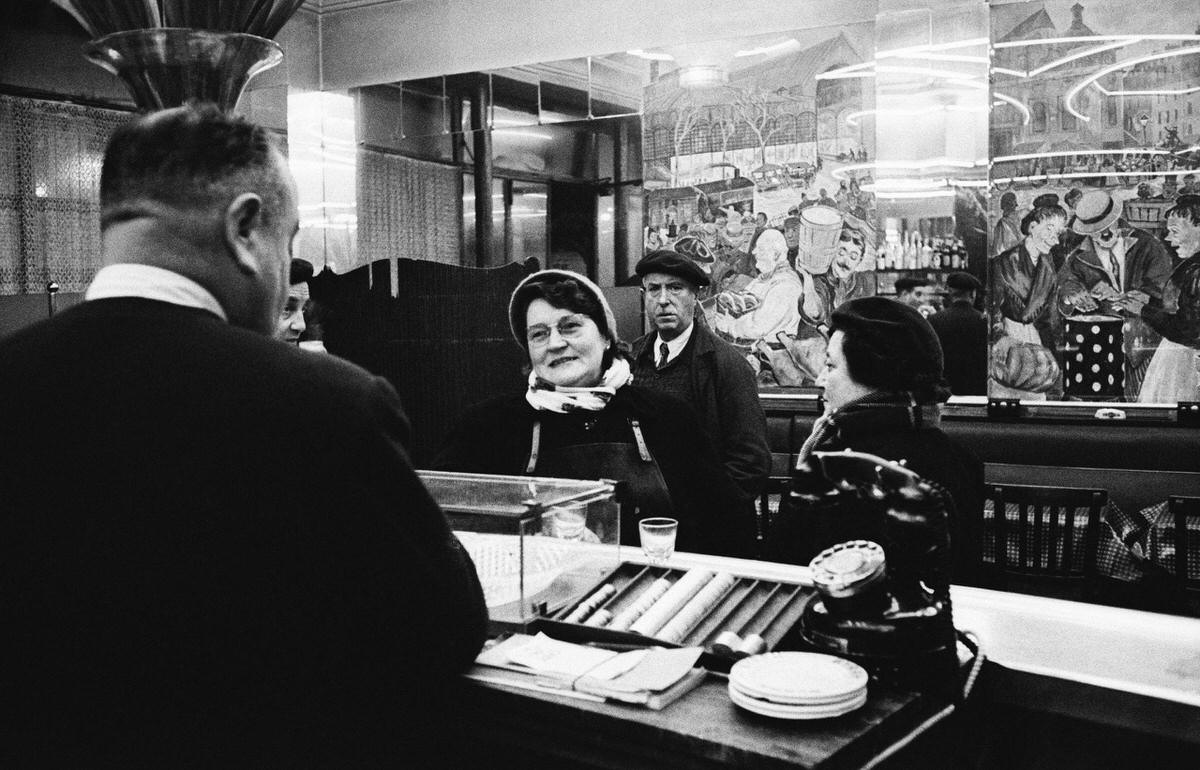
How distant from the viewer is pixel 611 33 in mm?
7582

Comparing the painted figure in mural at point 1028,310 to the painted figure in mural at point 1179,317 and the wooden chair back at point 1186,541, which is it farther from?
the wooden chair back at point 1186,541

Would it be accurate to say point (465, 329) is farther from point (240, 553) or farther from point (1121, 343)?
point (240, 553)

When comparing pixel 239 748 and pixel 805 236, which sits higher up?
pixel 805 236

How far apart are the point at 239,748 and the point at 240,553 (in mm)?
247

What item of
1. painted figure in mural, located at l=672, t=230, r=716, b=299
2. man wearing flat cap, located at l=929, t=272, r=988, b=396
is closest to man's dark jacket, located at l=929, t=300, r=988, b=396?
man wearing flat cap, located at l=929, t=272, r=988, b=396

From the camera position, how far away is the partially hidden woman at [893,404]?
2.61 m

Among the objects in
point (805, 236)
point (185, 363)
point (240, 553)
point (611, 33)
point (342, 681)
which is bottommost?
point (342, 681)

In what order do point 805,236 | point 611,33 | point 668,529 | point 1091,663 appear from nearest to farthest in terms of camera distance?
point 1091,663, point 668,529, point 805,236, point 611,33

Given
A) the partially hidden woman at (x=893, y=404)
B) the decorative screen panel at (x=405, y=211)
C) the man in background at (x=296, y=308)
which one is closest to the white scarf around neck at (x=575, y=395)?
the partially hidden woman at (x=893, y=404)

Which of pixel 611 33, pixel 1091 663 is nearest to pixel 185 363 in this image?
pixel 1091 663

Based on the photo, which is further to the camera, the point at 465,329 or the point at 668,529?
the point at 465,329

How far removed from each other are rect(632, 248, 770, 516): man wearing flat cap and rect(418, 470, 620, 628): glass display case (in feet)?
6.43

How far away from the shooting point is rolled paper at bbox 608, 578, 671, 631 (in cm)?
177

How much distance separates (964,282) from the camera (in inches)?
236
